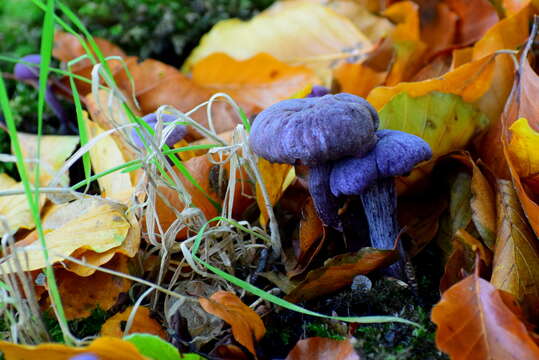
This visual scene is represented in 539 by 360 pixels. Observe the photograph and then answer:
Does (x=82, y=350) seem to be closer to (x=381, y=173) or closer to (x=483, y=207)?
(x=381, y=173)

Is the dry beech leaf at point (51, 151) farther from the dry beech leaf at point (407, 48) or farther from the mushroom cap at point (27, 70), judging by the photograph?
the dry beech leaf at point (407, 48)

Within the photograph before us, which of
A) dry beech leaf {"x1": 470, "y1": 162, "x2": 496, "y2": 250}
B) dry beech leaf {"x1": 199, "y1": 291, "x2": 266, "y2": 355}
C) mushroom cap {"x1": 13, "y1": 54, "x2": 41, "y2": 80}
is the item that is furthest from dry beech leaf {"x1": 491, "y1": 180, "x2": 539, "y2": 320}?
mushroom cap {"x1": 13, "y1": 54, "x2": 41, "y2": 80}

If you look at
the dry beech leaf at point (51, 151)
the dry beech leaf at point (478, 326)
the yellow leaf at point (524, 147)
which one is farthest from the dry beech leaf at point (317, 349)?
the dry beech leaf at point (51, 151)

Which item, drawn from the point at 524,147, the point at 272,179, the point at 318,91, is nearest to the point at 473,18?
the point at 318,91

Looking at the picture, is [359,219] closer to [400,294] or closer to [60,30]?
[400,294]

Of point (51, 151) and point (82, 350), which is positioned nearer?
point (82, 350)

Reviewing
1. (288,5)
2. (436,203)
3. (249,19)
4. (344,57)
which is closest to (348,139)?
(436,203)
